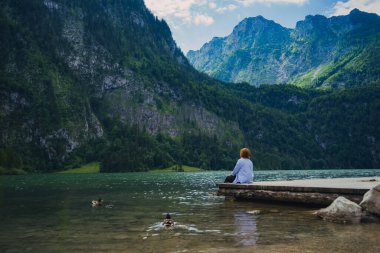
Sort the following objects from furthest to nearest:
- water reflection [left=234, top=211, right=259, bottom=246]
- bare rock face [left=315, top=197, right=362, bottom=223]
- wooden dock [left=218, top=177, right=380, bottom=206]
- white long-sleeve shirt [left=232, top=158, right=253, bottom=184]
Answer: white long-sleeve shirt [left=232, top=158, right=253, bottom=184] < wooden dock [left=218, top=177, right=380, bottom=206] < bare rock face [left=315, top=197, right=362, bottom=223] < water reflection [left=234, top=211, right=259, bottom=246]

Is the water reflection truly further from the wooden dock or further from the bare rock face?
the wooden dock

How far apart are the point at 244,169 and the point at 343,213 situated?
43.4ft

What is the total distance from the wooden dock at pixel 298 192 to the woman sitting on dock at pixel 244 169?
0.87 m

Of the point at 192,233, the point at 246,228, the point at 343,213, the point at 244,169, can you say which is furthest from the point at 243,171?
the point at 192,233

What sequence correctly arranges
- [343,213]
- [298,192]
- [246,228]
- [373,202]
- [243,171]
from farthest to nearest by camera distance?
1. [243,171]
2. [298,192]
3. [373,202]
4. [343,213]
5. [246,228]

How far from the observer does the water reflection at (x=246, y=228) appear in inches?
Answer: 625

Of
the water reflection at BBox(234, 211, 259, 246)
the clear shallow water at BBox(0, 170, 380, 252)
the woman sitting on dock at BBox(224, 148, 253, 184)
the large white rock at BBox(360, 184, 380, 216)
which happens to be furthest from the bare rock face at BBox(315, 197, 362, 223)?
the woman sitting on dock at BBox(224, 148, 253, 184)

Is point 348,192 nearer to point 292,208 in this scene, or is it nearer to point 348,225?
point 292,208

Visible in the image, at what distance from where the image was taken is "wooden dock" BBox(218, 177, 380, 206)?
25.5 meters

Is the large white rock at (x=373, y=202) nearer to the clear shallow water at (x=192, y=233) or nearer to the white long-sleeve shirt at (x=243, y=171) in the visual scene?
the clear shallow water at (x=192, y=233)

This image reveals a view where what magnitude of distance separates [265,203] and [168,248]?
1801 centimetres

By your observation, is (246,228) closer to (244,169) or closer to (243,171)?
(244,169)

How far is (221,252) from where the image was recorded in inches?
549

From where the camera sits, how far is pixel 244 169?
109 ft
